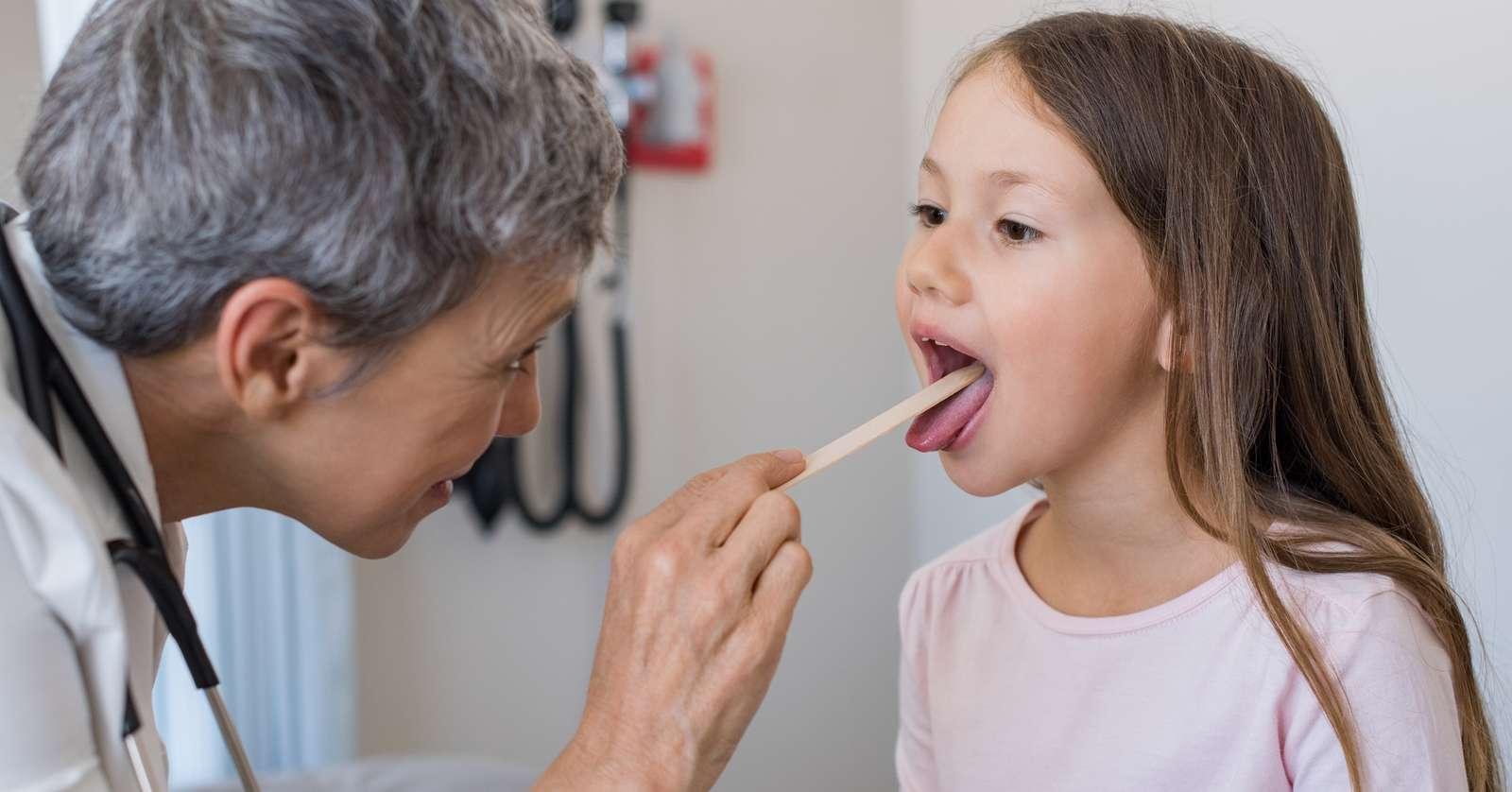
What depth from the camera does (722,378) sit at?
2639 mm

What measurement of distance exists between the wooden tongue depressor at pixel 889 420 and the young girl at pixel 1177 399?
0.02 metres

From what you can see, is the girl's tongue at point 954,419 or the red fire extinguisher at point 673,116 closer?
Result: the girl's tongue at point 954,419

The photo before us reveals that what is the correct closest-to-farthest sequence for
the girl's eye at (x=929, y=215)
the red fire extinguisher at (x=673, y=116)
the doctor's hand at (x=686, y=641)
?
the doctor's hand at (x=686, y=641) < the girl's eye at (x=929, y=215) < the red fire extinguisher at (x=673, y=116)

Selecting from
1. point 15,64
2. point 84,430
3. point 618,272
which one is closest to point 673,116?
point 618,272

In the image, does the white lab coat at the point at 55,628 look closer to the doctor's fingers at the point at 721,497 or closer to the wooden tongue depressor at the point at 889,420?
the doctor's fingers at the point at 721,497

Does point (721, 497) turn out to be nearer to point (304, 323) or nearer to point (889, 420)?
point (889, 420)

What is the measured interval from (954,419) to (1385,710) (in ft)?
1.38

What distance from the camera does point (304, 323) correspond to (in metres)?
0.88

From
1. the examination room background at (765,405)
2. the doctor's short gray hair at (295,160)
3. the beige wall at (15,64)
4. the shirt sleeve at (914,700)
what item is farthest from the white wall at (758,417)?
the doctor's short gray hair at (295,160)

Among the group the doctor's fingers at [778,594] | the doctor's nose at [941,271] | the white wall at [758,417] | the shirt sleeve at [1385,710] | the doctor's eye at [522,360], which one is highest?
the doctor's nose at [941,271]

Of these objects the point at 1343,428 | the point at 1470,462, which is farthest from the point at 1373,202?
the point at 1343,428

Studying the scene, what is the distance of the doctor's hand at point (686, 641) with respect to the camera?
0.95 meters

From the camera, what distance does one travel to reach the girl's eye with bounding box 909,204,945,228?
1247 mm

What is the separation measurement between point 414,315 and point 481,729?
1711 millimetres
